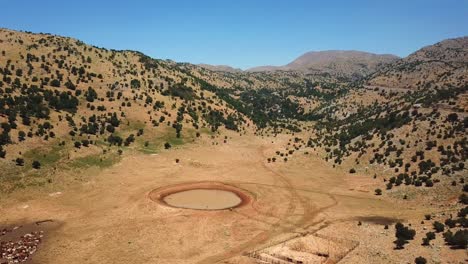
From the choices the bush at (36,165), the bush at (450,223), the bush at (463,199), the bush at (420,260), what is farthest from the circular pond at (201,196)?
the bush at (463,199)

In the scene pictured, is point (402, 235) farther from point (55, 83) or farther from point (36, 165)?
point (55, 83)

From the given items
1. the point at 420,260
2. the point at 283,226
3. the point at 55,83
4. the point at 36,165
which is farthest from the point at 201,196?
the point at 55,83

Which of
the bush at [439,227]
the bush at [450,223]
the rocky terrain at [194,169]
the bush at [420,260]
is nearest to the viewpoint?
the bush at [420,260]

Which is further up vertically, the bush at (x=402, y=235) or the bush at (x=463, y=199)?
the bush at (x=463, y=199)

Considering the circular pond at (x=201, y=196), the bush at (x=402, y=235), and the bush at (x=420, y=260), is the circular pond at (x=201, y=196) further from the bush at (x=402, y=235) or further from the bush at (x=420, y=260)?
the bush at (x=420, y=260)

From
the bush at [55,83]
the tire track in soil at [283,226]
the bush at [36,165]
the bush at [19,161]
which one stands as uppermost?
the bush at [55,83]

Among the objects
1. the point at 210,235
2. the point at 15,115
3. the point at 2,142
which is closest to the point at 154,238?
the point at 210,235

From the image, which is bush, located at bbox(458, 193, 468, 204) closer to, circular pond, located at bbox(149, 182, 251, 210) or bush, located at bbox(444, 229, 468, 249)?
bush, located at bbox(444, 229, 468, 249)

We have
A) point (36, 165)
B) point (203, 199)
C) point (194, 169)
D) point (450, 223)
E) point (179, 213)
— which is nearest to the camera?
point (450, 223)
